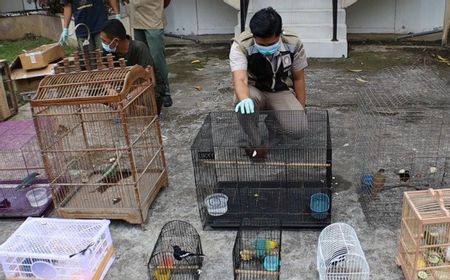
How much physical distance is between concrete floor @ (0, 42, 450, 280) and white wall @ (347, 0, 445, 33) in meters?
0.51

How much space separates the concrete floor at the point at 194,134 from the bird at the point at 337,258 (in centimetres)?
14

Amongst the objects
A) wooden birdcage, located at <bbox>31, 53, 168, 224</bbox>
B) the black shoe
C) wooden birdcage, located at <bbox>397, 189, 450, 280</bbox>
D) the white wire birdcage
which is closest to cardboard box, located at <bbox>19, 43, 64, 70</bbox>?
the black shoe

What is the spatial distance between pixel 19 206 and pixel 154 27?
7.38 feet

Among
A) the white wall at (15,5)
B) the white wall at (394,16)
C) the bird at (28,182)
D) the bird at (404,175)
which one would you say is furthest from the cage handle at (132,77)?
the white wall at (15,5)

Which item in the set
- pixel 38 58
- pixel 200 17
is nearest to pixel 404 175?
pixel 38 58

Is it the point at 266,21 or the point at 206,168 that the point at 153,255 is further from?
the point at 266,21

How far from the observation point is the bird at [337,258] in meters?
2.28

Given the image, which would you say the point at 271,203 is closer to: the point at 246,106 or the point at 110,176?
the point at 246,106

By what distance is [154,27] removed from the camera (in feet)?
15.2

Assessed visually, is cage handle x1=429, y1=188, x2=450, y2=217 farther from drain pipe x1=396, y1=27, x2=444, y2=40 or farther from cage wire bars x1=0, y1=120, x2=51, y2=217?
drain pipe x1=396, y1=27, x2=444, y2=40

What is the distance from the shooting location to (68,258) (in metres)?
2.28

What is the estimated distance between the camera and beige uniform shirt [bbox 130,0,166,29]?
15.0 ft

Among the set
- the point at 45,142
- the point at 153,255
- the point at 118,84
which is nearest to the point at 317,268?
the point at 153,255

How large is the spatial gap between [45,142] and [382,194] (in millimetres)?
2144
